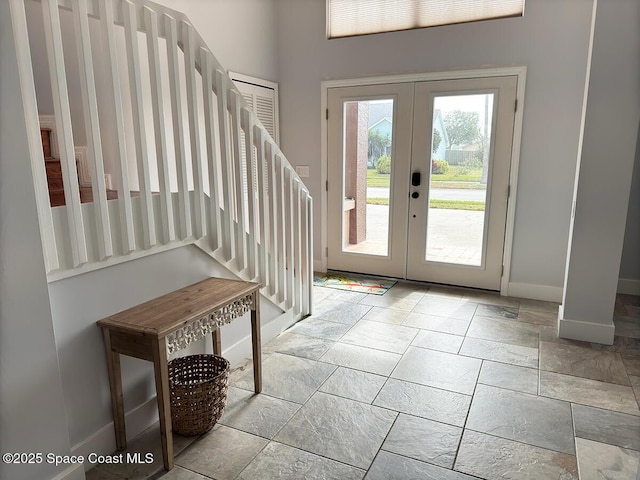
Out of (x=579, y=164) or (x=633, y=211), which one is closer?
(x=579, y=164)

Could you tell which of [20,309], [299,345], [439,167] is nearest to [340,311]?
[299,345]

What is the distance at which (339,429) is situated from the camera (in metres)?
2.26

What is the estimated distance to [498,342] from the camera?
3.27m

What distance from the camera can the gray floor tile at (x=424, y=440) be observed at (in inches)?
80.9

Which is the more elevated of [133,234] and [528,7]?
[528,7]

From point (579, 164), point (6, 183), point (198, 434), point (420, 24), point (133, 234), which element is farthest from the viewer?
point (420, 24)

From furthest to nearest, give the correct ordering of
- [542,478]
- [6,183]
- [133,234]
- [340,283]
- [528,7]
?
[340,283], [528,7], [133,234], [542,478], [6,183]

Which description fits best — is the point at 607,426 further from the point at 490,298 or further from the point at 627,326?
the point at 490,298

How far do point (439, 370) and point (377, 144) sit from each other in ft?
8.38

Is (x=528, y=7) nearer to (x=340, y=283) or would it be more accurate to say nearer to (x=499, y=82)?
(x=499, y=82)

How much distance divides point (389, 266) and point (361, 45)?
91.8 inches

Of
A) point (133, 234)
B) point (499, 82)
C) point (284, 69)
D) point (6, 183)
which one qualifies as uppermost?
point (284, 69)

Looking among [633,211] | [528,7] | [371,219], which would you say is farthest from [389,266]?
[528,7]

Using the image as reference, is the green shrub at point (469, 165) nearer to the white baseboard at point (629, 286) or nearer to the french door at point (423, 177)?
the french door at point (423, 177)
